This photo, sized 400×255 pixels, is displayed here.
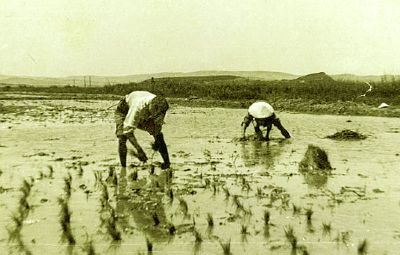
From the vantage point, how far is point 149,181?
823 cm

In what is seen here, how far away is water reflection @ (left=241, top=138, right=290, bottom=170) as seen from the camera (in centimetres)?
1047

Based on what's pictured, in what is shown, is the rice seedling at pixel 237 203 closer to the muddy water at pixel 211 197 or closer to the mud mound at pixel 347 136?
the muddy water at pixel 211 197

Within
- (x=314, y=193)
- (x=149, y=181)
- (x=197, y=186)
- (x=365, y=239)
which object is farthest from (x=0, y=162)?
(x=365, y=239)

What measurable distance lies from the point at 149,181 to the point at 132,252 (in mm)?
3332

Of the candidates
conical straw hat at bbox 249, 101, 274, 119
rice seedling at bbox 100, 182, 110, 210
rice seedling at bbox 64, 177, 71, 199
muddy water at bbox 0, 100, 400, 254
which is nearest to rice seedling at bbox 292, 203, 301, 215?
muddy water at bbox 0, 100, 400, 254

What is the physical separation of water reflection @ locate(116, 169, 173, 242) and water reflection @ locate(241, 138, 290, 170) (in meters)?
2.52

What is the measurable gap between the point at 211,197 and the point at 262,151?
200 inches

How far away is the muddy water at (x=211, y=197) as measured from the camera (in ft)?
17.3

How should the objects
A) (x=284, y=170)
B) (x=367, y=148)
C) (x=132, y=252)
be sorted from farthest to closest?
(x=367, y=148) → (x=284, y=170) → (x=132, y=252)

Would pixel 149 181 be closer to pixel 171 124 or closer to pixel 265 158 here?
pixel 265 158

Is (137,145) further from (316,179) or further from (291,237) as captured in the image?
(291,237)

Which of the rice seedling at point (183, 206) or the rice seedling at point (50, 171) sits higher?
the rice seedling at point (183, 206)

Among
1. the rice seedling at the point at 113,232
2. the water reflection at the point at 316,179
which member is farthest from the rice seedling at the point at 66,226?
the water reflection at the point at 316,179

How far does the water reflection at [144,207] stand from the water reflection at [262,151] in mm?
2520
